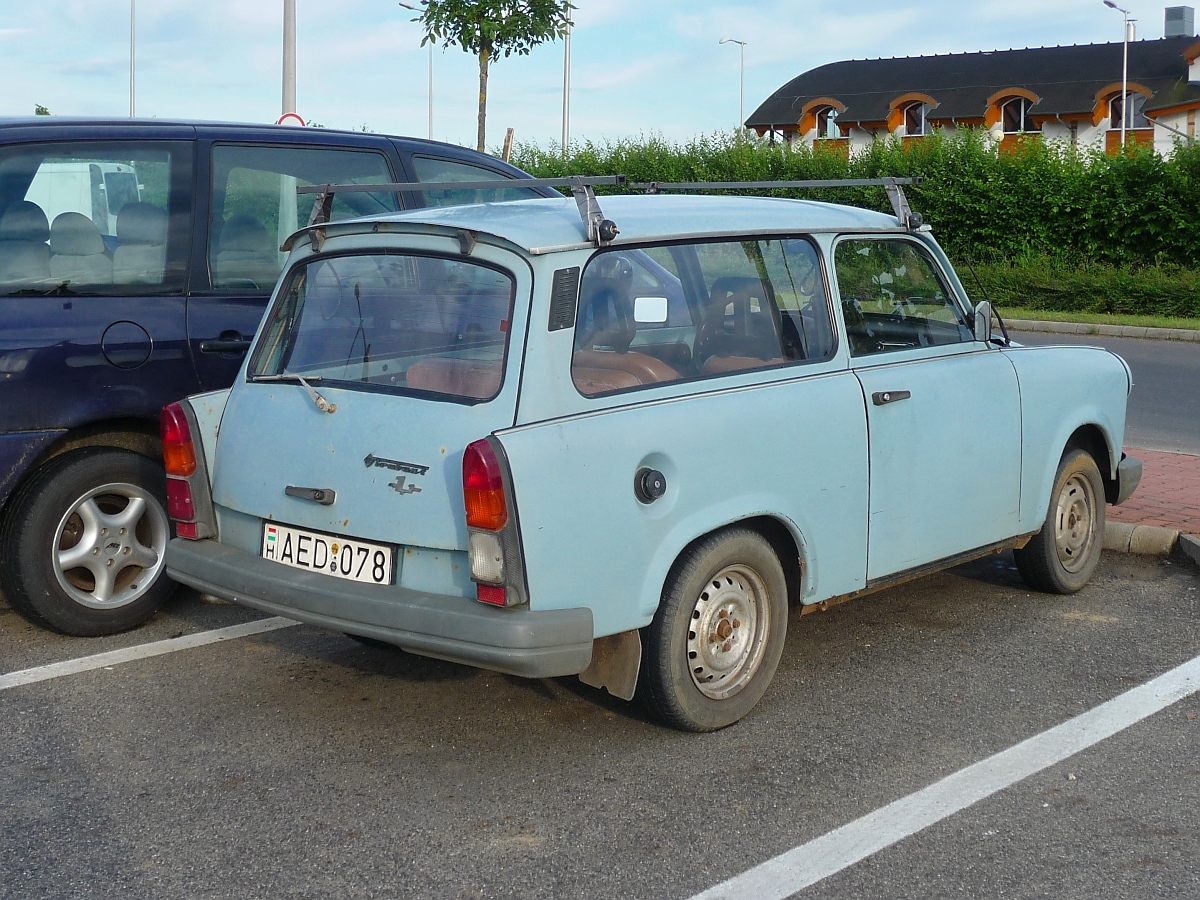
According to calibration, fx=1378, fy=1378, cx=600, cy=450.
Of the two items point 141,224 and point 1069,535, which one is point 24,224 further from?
point 1069,535

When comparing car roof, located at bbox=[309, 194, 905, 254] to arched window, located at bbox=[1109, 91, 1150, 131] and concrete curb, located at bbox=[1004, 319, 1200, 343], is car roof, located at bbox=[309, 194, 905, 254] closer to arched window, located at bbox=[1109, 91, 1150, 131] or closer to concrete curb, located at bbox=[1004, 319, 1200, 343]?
concrete curb, located at bbox=[1004, 319, 1200, 343]

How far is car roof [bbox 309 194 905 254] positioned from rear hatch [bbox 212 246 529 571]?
0.12 metres

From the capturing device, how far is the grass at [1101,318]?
2081cm

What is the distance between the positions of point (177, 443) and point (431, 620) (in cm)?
145

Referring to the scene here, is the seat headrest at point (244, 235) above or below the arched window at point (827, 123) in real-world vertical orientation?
below

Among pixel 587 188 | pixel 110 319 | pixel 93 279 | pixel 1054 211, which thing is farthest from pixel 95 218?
pixel 1054 211

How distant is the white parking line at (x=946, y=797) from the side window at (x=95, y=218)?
372 cm

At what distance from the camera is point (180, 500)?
495cm

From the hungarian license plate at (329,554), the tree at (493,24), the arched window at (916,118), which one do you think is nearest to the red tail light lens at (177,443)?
the hungarian license plate at (329,554)

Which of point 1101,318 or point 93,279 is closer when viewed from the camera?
point 93,279

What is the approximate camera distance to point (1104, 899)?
346cm

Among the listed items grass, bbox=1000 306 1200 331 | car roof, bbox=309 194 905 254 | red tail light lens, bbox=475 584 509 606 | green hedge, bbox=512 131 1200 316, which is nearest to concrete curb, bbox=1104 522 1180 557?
car roof, bbox=309 194 905 254

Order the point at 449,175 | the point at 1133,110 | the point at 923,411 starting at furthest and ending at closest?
the point at 1133,110 → the point at 449,175 → the point at 923,411

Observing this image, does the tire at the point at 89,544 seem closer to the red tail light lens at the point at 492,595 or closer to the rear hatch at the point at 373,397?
the rear hatch at the point at 373,397
